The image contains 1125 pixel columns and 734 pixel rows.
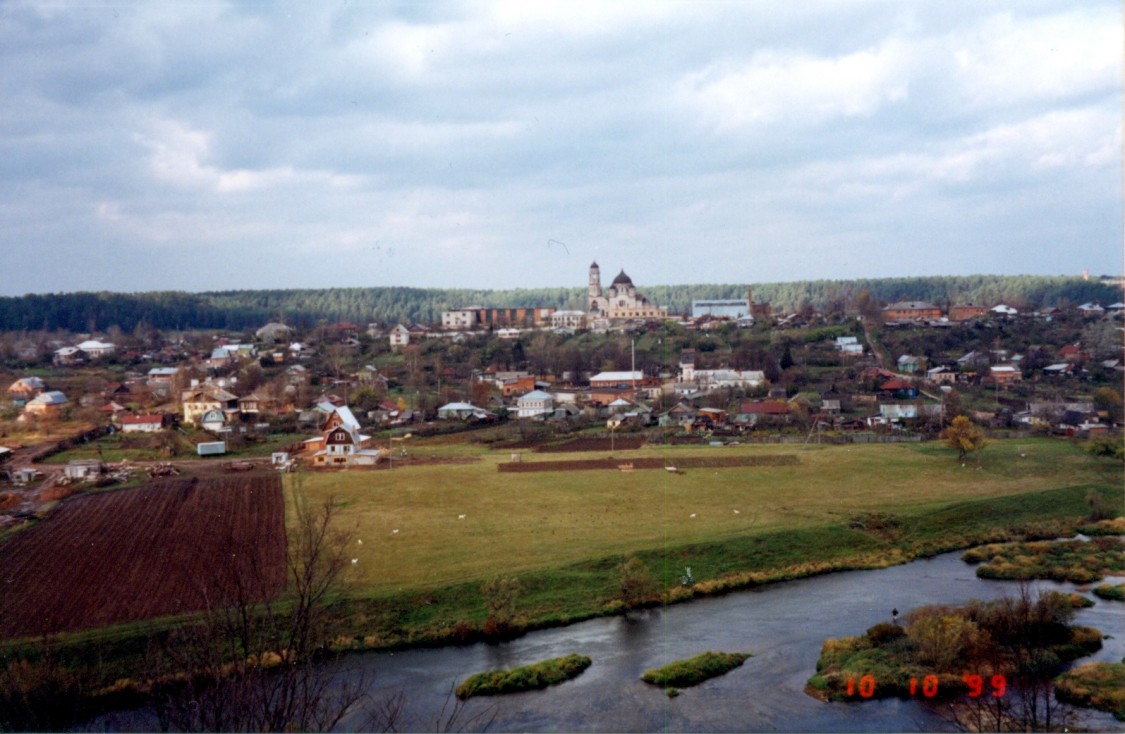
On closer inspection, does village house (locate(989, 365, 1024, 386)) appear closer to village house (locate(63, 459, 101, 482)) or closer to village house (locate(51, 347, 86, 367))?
village house (locate(63, 459, 101, 482))

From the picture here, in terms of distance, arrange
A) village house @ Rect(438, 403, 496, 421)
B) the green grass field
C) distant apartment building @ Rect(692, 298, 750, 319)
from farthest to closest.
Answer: distant apartment building @ Rect(692, 298, 750, 319) → village house @ Rect(438, 403, 496, 421) → the green grass field

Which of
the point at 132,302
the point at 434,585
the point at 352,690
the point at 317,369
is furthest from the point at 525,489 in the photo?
the point at 132,302

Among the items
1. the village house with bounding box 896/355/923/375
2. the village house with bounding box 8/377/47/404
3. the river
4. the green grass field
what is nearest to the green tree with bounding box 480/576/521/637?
the river

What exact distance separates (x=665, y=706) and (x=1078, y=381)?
16753 mm

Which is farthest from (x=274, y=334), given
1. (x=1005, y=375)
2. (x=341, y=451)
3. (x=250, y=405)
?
(x=1005, y=375)

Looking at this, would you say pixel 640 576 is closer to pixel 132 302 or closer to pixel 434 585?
pixel 434 585

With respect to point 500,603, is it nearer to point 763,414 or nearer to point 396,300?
point 763,414

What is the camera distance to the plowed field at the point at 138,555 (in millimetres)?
7574

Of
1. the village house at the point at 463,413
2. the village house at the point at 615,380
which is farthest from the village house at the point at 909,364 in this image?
the village house at the point at 463,413

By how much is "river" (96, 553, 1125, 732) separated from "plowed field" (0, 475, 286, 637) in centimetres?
159

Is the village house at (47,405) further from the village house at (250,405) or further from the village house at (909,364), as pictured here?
the village house at (909,364)

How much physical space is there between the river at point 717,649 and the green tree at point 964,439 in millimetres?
4111

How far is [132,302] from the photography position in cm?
3688

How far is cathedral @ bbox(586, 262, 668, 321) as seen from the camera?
111ft
